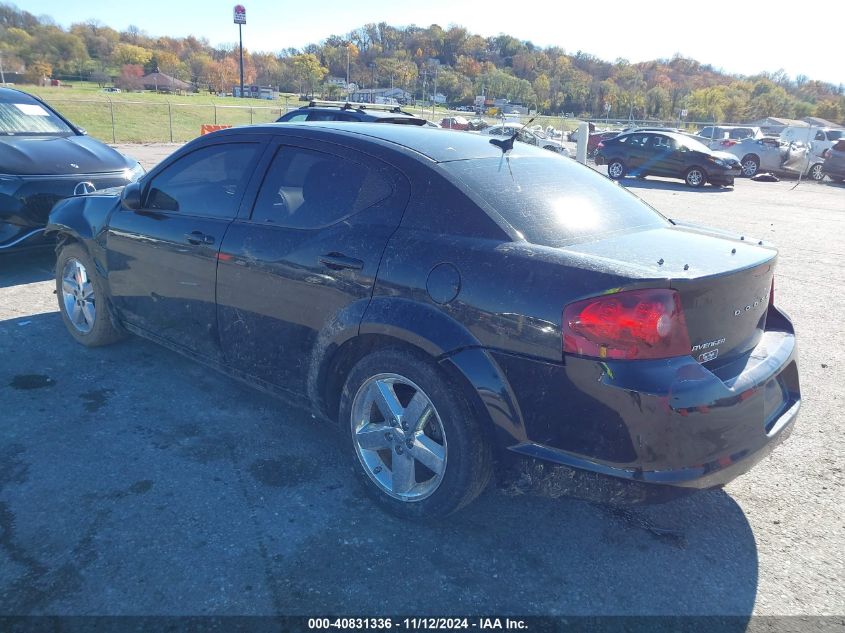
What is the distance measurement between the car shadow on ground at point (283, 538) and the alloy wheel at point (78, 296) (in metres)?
1.05

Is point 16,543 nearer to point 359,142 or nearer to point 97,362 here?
point 97,362

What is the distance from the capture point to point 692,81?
128875 millimetres

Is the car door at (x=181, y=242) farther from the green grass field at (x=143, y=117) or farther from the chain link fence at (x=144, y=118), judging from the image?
the green grass field at (x=143, y=117)

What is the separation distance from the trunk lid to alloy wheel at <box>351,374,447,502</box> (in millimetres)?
948

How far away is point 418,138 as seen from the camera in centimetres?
328

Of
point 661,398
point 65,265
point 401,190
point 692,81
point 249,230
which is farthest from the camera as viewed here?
point 692,81

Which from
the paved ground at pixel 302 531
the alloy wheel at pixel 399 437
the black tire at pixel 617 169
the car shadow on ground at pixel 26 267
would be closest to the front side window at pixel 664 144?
the black tire at pixel 617 169

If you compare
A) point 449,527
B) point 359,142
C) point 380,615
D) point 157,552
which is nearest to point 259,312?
point 359,142

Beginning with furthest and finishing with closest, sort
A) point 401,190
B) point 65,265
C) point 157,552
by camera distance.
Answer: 1. point 65,265
2. point 401,190
3. point 157,552

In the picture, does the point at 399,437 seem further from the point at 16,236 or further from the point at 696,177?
the point at 696,177

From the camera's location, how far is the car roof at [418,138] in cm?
310

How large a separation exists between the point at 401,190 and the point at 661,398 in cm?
147

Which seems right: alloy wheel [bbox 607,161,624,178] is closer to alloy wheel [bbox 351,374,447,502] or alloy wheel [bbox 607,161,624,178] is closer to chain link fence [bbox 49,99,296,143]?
chain link fence [bbox 49,99,296,143]

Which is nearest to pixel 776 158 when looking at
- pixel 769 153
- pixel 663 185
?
pixel 769 153
